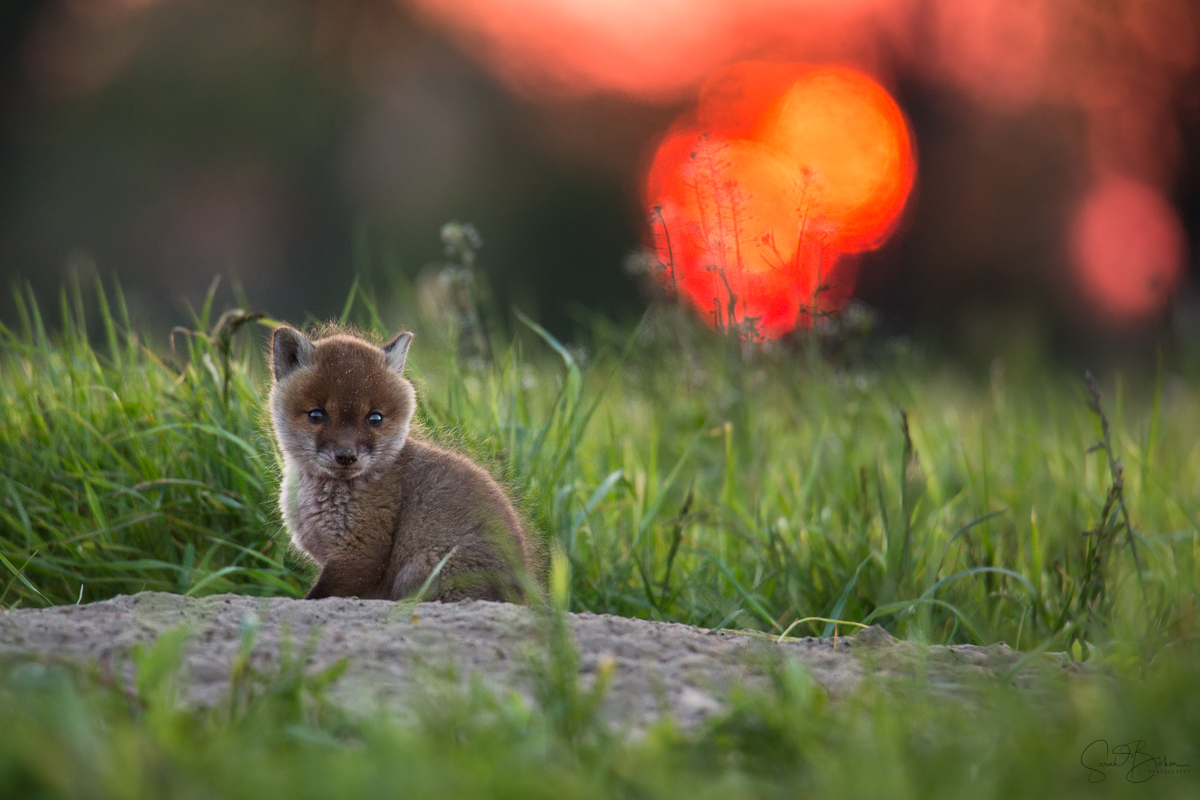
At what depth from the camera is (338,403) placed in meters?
3.76

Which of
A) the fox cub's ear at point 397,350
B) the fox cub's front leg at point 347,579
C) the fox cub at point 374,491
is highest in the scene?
the fox cub's ear at point 397,350

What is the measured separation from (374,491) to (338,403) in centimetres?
35

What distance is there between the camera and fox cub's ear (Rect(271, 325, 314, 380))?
12.7 ft

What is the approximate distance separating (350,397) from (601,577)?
122 cm

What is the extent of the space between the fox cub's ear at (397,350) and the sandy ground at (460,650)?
113cm

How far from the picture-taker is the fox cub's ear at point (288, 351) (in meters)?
3.88

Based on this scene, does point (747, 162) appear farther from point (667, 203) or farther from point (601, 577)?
point (601, 577)

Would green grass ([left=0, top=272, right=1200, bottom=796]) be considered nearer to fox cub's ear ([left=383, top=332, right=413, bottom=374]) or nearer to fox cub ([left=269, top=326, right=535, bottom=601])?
fox cub ([left=269, top=326, right=535, bottom=601])

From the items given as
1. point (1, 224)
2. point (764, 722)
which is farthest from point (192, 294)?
point (764, 722)
